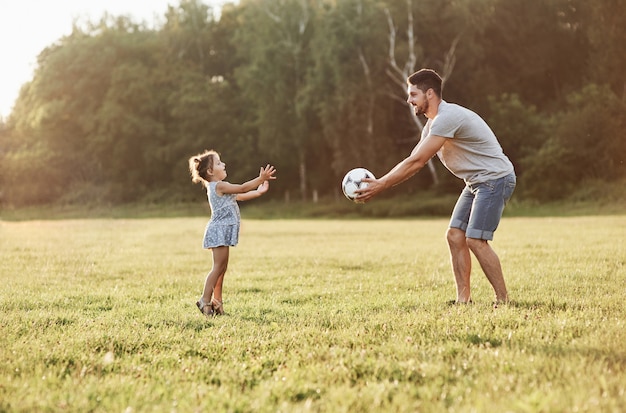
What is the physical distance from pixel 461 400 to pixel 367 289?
16.8 ft

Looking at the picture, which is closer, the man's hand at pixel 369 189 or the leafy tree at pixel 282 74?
the man's hand at pixel 369 189

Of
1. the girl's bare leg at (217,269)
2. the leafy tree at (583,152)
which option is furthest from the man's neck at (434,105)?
the leafy tree at (583,152)

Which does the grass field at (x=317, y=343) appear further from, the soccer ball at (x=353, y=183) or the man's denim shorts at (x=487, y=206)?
the soccer ball at (x=353, y=183)

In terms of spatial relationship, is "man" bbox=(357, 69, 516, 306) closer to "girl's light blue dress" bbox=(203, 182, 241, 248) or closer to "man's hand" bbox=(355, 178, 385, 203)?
"man's hand" bbox=(355, 178, 385, 203)

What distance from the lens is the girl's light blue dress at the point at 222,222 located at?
7449 millimetres

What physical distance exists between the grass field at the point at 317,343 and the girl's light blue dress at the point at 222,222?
81cm

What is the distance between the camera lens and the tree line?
41219 mm

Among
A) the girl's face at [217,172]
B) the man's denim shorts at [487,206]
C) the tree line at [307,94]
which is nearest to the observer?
the man's denim shorts at [487,206]

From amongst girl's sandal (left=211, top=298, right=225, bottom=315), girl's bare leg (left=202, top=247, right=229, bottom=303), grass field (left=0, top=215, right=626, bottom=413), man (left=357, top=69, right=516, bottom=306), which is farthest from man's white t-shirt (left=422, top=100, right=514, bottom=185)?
girl's sandal (left=211, top=298, right=225, bottom=315)

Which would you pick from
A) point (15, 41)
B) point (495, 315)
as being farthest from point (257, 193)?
point (15, 41)

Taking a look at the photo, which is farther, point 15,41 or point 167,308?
point 15,41

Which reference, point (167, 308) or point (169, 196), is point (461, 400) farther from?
point (169, 196)

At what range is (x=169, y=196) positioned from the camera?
5478cm

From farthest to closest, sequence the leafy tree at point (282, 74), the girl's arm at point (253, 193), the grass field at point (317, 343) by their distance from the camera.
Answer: the leafy tree at point (282, 74) < the girl's arm at point (253, 193) < the grass field at point (317, 343)
